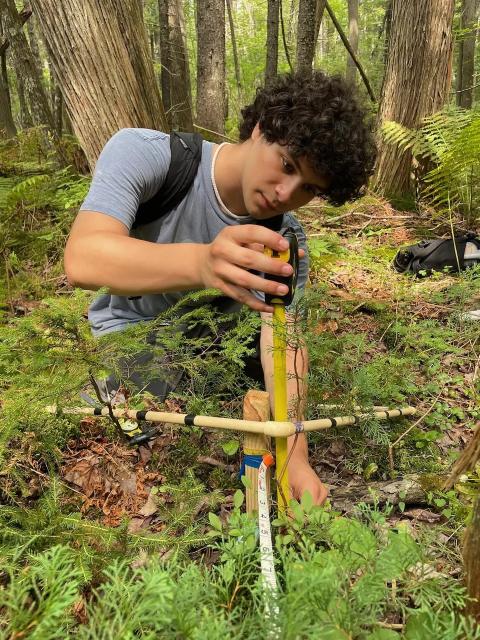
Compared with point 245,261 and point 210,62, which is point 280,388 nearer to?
point 245,261

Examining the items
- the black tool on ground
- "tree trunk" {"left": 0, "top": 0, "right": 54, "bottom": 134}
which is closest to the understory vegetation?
the black tool on ground

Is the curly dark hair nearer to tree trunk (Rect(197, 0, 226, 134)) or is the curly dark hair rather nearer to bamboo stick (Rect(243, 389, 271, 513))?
bamboo stick (Rect(243, 389, 271, 513))

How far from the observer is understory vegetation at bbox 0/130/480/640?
2.69 feet

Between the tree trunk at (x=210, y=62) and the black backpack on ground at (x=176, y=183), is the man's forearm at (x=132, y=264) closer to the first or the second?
the black backpack on ground at (x=176, y=183)

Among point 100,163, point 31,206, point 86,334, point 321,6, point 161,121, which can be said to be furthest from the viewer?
point 321,6

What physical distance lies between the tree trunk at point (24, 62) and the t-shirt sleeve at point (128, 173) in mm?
4945

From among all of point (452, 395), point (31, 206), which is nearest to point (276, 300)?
point (452, 395)

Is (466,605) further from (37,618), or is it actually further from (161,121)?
(161,121)

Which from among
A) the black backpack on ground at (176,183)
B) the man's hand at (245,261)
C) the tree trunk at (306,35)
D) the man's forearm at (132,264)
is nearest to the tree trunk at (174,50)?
the tree trunk at (306,35)

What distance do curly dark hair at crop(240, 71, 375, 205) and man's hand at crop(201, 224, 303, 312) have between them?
3.45 feet

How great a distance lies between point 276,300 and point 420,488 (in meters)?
1.07

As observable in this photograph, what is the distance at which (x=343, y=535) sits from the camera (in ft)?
3.61

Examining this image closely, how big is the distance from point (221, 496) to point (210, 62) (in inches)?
273

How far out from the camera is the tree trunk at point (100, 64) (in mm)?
3588
